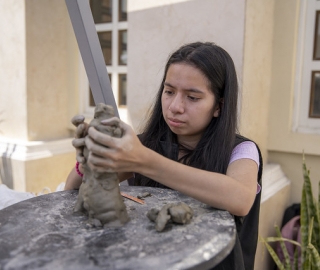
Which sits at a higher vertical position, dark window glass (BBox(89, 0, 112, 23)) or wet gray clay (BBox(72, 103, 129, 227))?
dark window glass (BBox(89, 0, 112, 23))

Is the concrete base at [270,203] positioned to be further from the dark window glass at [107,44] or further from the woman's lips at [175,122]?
the dark window glass at [107,44]

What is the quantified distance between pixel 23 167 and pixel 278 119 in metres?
2.29

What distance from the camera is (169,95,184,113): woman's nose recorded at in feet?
4.61

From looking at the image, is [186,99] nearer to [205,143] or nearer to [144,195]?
[205,143]

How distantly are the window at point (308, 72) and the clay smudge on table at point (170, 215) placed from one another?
192 centimetres

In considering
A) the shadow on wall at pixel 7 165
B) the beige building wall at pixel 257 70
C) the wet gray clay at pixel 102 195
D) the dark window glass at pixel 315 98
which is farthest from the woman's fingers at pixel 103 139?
the shadow on wall at pixel 7 165

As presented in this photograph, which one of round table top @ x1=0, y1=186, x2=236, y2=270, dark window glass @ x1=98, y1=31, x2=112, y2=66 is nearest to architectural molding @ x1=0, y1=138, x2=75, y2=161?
dark window glass @ x1=98, y1=31, x2=112, y2=66

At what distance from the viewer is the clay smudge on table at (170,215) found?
1012 mm

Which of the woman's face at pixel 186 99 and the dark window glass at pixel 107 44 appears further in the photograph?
the dark window glass at pixel 107 44

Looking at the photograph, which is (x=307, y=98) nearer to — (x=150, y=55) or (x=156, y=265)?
(x=150, y=55)

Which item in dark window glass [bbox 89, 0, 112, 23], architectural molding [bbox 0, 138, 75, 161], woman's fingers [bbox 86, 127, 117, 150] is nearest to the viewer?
woman's fingers [bbox 86, 127, 117, 150]

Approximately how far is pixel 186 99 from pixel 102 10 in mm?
2597

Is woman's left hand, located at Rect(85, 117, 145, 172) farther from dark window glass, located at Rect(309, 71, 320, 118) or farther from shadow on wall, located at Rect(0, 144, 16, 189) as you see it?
shadow on wall, located at Rect(0, 144, 16, 189)

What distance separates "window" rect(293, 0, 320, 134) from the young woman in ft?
4.42
